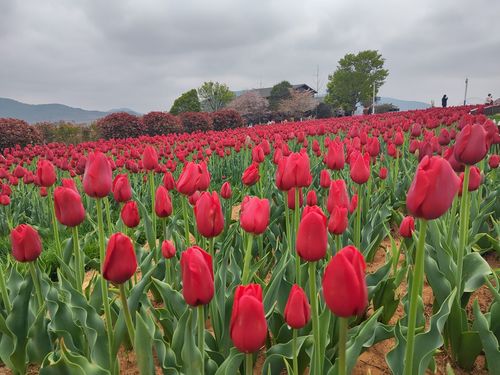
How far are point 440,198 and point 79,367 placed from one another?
133cm

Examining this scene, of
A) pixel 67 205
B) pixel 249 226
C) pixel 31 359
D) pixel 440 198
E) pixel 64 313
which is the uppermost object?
pixel 440 198

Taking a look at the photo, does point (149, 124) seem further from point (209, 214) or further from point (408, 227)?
A: point (209, 214)

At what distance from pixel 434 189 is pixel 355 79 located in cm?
8561

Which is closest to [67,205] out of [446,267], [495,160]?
[446,267]

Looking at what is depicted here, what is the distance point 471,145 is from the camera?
5.91 feet

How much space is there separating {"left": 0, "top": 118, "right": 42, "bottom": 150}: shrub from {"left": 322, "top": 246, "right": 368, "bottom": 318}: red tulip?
15027 millimetres

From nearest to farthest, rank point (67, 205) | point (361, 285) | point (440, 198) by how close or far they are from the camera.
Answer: point (361, 285) < point (440, 198) < point (67, 205)

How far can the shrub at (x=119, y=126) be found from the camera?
58.1ft

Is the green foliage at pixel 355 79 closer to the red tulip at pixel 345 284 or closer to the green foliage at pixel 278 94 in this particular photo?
the green foliage at pixel 278 94

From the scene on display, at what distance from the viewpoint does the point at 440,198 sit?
43.7 inches

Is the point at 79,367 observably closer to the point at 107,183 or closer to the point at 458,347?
the point at 107,183

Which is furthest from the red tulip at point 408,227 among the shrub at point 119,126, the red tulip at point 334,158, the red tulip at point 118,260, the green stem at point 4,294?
the shrub at point 119,126

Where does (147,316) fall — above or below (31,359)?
above

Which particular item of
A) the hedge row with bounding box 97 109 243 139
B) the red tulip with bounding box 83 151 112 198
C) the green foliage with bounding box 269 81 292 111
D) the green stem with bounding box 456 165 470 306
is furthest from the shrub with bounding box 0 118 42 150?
the green foliage with bounding box 269 81 292 111
